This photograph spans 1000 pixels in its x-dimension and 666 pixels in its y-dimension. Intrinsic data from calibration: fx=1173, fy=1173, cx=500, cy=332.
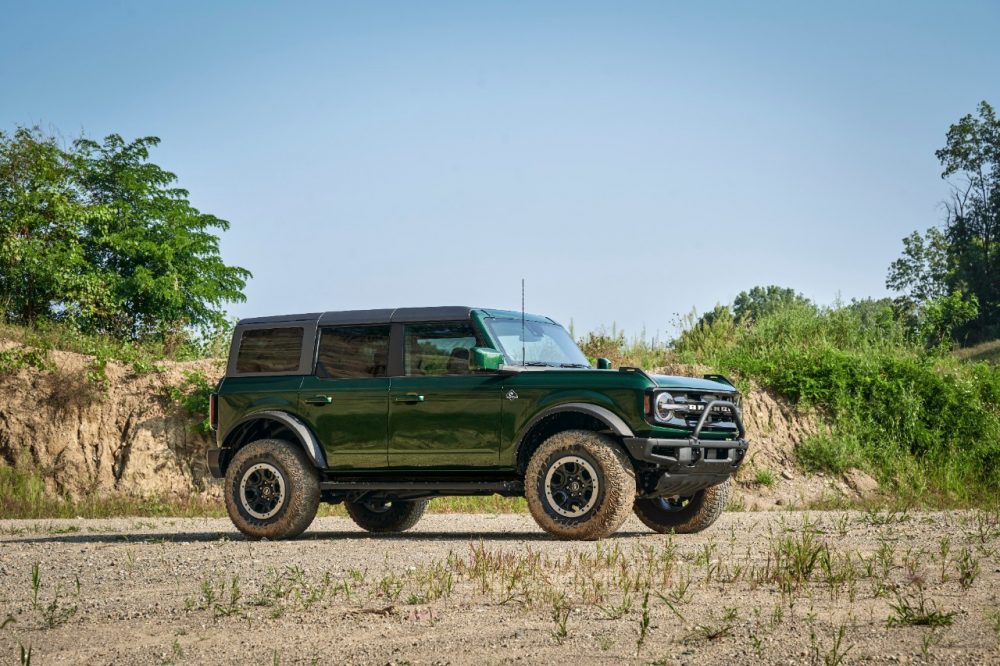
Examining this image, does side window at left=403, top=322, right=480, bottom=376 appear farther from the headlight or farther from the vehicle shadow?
the headlight

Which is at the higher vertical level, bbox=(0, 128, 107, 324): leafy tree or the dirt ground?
bbox=(0, 128, 107, 324): leafy tree

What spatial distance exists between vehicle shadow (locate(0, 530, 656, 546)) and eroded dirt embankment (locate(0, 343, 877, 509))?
7.34 metres

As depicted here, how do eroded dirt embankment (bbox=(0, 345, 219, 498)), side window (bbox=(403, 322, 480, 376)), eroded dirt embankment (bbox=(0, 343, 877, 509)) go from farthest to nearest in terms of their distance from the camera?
eroded dirt embankment (bbox=(0, 345, 219, 498)), eroded dirt embankment (bbox=(0, 343, 877, 509)), side window (bbox=(403, 322, 480, 376))

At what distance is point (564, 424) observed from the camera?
1186cm

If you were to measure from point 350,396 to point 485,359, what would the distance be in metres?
1.84

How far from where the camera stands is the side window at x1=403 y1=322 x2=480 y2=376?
12.1m

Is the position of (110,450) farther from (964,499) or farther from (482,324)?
(964,499)

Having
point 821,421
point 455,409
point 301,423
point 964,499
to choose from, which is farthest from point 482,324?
point 821,421

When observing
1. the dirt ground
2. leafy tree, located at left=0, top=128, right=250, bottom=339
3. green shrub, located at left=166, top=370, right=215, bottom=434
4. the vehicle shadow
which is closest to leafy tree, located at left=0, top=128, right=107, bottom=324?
leafy tree, located at left=0, top=128, right=250, bottom=339

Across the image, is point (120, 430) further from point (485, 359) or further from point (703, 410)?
point (703, 410)

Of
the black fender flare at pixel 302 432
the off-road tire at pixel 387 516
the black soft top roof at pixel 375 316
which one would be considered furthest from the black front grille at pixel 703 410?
the off-road tire at pixel 387 516

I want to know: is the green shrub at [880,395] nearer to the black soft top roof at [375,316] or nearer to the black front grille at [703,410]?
the black front grille at [703,410]

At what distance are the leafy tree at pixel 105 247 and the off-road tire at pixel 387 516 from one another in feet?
43.4

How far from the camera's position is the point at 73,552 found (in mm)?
11727
